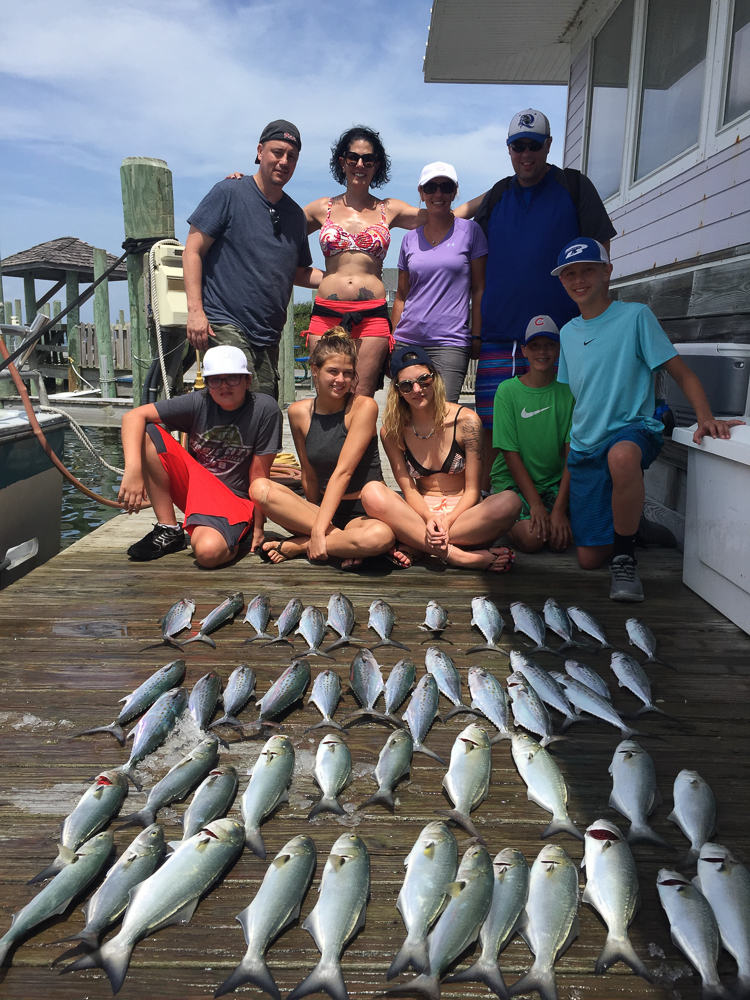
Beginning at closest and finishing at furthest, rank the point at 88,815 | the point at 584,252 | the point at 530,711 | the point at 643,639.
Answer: the point at 88,815, the point at 530,711, the point at 643,639, the point at 584,252

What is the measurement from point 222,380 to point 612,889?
3194 mm

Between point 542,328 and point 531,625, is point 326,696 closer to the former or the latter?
point 531,625

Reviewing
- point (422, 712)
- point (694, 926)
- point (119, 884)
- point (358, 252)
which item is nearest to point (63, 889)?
point (119, 884)

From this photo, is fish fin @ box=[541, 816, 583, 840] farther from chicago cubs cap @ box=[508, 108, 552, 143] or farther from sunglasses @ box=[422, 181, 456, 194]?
chicago cubs cap @ box=[508, 108, 552, 143]

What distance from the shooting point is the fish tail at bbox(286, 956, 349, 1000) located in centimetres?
144

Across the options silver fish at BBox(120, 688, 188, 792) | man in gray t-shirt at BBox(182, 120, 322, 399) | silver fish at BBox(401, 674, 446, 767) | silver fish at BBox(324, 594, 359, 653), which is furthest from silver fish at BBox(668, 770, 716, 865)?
man in gray t-shirt at BBox(182, 120, 322, 399)

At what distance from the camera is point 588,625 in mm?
3238

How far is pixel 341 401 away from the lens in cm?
415

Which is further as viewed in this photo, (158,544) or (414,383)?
(158,544)

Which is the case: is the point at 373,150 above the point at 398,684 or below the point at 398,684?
above

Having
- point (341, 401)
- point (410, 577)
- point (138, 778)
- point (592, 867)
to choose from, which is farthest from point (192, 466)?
point (592, 867)

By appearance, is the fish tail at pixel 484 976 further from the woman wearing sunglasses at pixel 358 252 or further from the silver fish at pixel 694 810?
the woman wearing sunglasses at pixel 358 252

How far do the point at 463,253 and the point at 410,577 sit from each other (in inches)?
82.2

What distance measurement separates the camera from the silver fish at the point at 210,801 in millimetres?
1925
